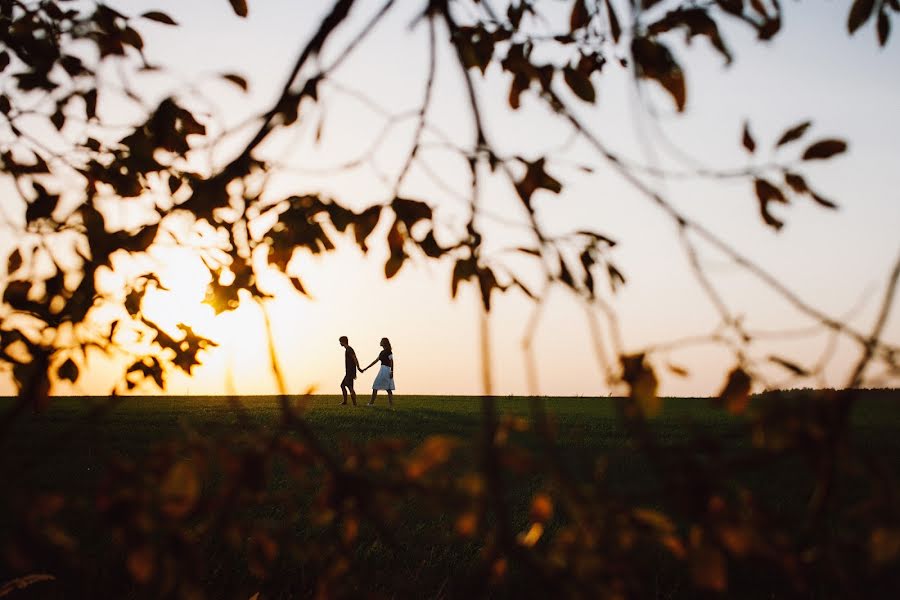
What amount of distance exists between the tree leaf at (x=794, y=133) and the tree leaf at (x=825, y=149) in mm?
43

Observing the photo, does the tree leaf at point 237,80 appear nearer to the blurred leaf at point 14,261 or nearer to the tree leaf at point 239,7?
the tree leaf at point 239,7

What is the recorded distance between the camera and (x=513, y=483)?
7848 millimetres

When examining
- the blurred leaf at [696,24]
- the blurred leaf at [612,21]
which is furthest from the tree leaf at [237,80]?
the blurred leaf at [696,24]

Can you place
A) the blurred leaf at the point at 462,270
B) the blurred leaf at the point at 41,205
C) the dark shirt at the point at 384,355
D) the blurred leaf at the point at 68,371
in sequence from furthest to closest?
the dark shirt at the point at 384,355, the blurred leaf at the point at 68,371, the blurred leaf at the point at 41,205, the blurred leaf at the point at 462,270

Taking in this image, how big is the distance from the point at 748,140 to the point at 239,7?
5.54ft

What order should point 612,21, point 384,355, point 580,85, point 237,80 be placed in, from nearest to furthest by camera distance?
point 612,21 < point 580,85 < point 237,80 < point 384,355

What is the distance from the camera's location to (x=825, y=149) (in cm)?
147

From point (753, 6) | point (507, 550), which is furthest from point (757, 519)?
point (753, 6)

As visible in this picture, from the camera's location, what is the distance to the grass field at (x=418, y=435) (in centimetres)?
520

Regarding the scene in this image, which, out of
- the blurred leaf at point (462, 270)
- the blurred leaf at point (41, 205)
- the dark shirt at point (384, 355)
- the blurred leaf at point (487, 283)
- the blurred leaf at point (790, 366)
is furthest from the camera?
the dark shirt at point (384, 355)

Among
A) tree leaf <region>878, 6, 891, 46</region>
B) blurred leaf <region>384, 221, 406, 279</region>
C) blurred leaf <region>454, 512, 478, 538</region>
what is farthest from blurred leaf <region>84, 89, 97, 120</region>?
tree leaf <region>878, 6, 891, 46</region>

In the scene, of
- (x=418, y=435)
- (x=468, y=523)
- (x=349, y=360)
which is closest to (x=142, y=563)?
(x=468, y=523)

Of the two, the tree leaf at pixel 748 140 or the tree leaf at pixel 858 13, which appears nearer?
the tree leaf at pixel 748 140

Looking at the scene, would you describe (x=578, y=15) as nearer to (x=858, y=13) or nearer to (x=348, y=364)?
(x=858, y=13)
